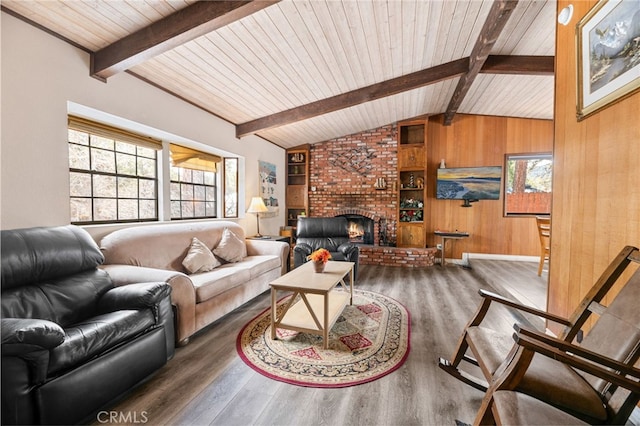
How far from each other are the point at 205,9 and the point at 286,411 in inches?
107

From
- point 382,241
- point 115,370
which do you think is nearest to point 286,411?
point 115,370

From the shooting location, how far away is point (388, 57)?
304cm

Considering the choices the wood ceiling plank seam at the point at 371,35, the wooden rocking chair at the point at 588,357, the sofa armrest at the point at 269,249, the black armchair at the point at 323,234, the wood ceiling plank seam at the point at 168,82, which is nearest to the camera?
the wooden rocking chair at the point at 588,357

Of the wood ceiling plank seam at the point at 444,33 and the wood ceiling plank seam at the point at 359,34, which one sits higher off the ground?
the wood ceiling plank seam at the point at 444,33

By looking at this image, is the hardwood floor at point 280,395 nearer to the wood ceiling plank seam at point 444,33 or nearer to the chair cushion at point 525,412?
the chair cushion at point 525,412

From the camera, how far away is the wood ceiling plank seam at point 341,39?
219 cm

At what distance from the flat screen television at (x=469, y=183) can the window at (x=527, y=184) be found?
0.85 feet

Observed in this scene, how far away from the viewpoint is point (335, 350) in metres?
2.10

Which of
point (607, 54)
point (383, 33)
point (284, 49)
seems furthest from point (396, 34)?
point (607, 54)

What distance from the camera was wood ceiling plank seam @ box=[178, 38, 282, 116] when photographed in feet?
7.75

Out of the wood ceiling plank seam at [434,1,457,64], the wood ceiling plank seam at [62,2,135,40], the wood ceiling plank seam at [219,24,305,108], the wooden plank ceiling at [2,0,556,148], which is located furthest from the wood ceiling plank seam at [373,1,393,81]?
the wood ceiling plank seam at [62,2,135,40]

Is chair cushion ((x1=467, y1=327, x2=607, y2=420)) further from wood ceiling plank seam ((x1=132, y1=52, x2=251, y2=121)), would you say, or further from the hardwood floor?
wood ceiling plank seam ((x1=132, y1=52, x2=251, y2=121))

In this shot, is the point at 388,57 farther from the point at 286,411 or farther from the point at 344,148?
the point at 286,411

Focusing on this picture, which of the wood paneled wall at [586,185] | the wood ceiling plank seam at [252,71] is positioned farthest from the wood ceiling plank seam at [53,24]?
the wood paneled wall at [586,185]
